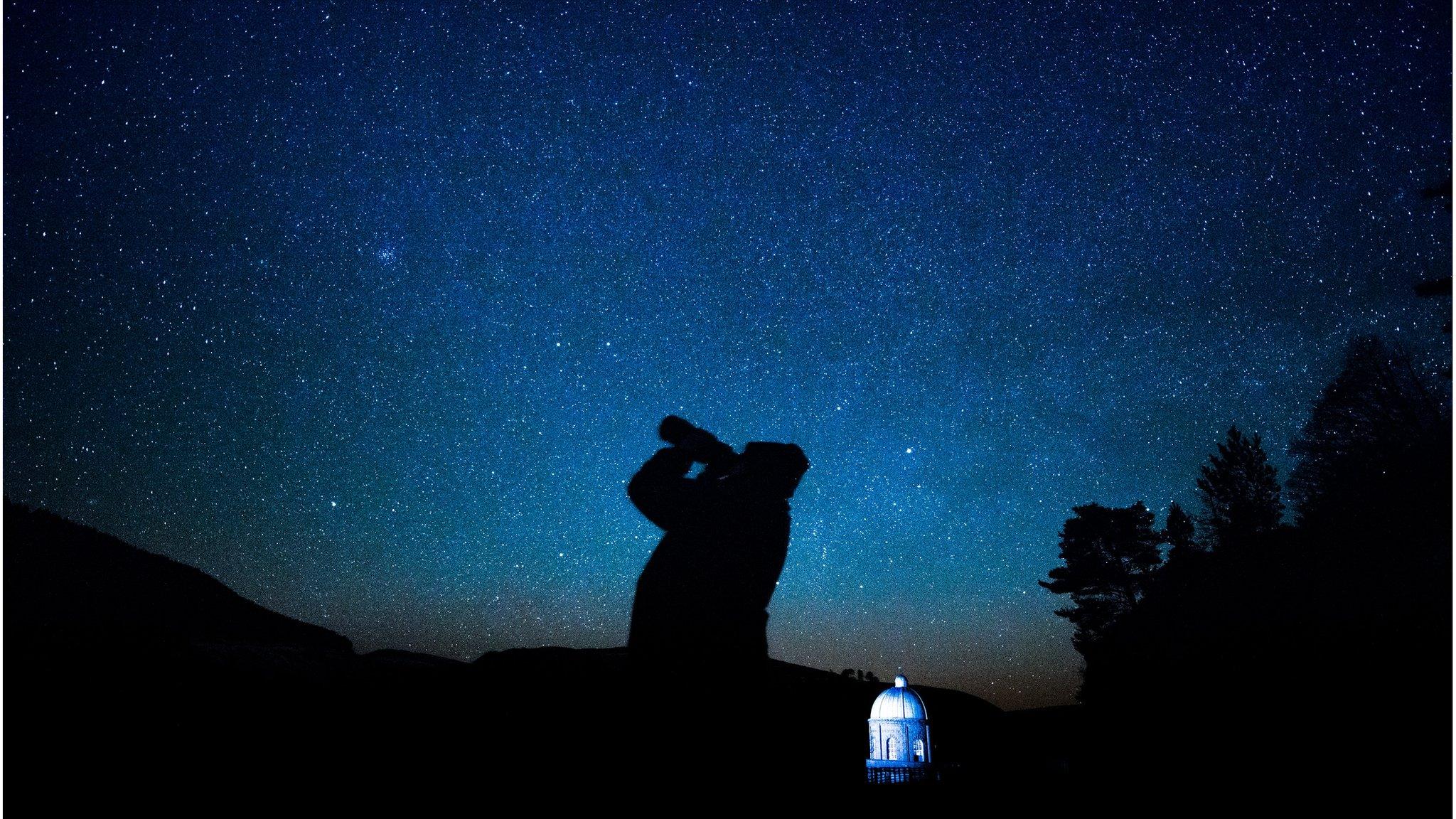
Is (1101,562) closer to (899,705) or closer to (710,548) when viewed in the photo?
(899,705)

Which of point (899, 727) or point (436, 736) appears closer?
point (436, 736)

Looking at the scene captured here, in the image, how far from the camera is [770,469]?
7418 millimetres

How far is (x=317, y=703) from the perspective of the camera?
579 cm

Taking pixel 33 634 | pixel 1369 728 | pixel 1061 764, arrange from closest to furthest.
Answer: pixel 33 634, pixel 1369 728, pixel 1061 764

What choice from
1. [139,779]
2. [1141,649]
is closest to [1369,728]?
[1141,649]

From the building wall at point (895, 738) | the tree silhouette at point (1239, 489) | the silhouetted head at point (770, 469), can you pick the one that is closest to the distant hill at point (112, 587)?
the silhouetted head at point (770, 469)

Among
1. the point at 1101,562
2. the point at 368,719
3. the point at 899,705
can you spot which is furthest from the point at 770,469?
the point at 1101,562

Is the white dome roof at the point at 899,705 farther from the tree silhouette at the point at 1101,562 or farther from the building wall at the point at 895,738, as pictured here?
the tree silhouette at the point at 1101,562

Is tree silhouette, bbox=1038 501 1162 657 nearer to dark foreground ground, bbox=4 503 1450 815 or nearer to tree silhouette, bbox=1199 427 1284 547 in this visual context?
tree silhouette, bbox=1199 427 1284 547

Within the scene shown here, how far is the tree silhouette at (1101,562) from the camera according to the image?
34.3m

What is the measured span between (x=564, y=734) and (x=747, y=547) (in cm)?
236

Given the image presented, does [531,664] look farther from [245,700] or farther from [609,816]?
[245,700]

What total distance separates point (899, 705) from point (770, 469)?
1903 cm

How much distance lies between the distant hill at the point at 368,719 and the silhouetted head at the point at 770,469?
5.93ft
